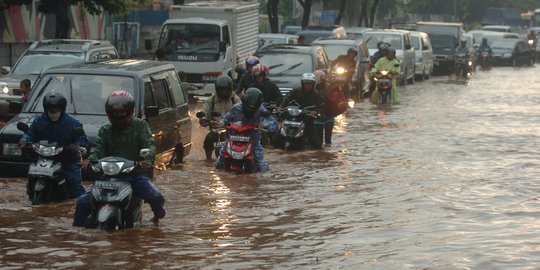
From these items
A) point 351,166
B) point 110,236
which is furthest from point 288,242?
point 351,166

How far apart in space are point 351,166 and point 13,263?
842 centimetres

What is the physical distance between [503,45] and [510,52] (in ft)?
2.38

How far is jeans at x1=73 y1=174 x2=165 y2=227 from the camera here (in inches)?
454

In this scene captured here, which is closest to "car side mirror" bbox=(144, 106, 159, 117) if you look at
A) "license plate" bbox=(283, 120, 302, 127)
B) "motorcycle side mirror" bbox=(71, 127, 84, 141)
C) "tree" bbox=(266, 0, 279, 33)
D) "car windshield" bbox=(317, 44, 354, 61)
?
"motorcycle side mirror" bbox=(71, 127, 84, 141)

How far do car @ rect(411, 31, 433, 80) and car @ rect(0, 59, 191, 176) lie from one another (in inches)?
1128

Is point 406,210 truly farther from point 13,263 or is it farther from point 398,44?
point 398,44

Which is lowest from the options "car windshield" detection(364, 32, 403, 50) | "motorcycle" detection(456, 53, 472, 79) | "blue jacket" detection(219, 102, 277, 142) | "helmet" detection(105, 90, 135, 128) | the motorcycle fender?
"motorcycle" detection(456, 53, 472, 79)

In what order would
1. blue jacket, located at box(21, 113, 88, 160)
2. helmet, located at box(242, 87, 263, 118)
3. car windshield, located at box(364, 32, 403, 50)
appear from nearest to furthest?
blue jacket, located at box(21, 113, 88, 160), helmet, located at box(242, 87, 263, 118), car windshield, located at box(364, 32, 403, 50)

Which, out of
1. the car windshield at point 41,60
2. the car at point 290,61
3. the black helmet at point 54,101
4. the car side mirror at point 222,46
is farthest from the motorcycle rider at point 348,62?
the black helmet at point 54,101

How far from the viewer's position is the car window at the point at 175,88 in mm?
17047

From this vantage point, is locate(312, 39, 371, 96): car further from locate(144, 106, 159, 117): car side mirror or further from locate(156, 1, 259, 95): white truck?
locate(144, 106, 159, 117): car side mirror

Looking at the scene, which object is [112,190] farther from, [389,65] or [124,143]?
[389,65]

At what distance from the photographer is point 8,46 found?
37750 millimetres

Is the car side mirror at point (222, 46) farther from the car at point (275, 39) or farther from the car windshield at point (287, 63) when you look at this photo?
the car at point (275, 39)
